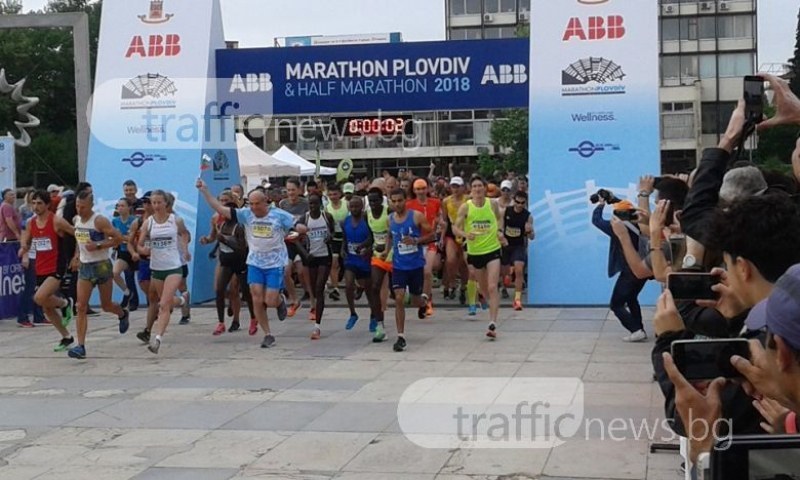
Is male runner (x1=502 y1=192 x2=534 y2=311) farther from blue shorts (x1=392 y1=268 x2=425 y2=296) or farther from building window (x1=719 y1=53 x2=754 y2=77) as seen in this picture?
building window (x1=719 y1=53 x2=754 y2=77)

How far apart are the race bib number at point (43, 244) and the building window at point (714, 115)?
54.6 m

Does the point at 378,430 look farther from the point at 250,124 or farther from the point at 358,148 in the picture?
the point at 358,148

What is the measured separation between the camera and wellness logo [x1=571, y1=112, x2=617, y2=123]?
48.2ft

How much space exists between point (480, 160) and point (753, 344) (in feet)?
172

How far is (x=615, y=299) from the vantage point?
11625mm

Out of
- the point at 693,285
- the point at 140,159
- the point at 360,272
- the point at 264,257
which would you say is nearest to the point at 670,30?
the point at 140,159

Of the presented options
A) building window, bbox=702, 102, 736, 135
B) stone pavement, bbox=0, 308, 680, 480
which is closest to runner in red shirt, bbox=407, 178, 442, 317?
stone pavement, bbox=0, 308, 680, 480

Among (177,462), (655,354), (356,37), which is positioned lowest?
(177,462)

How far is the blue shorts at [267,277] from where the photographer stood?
39.1ft

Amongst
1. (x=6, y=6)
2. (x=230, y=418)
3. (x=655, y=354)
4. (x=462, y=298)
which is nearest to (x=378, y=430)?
(x=230, y=418)

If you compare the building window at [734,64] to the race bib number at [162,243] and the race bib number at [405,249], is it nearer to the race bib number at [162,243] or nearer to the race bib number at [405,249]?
the race bib number at [405,249]

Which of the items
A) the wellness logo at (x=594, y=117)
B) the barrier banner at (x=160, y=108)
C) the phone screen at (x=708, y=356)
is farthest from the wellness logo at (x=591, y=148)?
the phone screen at (x=708, y=356)

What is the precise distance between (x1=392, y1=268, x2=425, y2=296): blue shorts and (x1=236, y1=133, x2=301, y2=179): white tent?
47.9 feet

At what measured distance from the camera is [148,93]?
53.2ft
